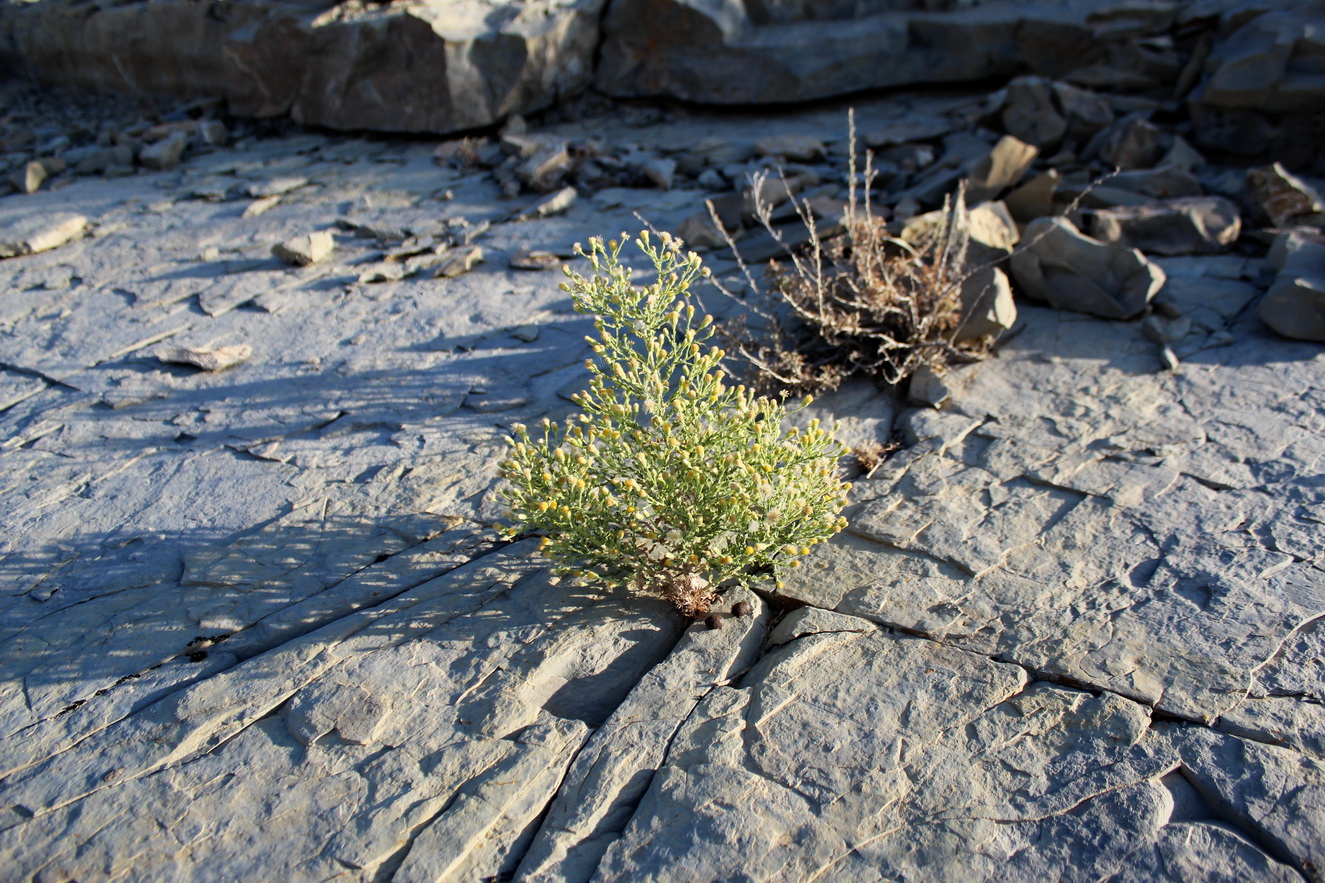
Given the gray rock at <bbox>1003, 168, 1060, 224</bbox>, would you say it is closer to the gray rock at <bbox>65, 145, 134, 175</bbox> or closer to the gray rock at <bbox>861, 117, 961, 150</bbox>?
the gray rock at <bbox>861, 117, 961, 150</bbox>

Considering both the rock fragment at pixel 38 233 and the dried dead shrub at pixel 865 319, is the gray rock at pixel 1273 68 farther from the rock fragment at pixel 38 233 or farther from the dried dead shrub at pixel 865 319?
the rock fragment at pixel 38 233

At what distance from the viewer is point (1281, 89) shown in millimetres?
5734

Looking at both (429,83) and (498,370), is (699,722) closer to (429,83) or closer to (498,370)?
(498,370)

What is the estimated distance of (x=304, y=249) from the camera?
5.53 m

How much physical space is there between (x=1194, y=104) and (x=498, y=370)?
526 centimetres

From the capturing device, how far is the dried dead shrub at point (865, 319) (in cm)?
397

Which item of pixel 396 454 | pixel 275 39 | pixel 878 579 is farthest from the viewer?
pixel 275 39

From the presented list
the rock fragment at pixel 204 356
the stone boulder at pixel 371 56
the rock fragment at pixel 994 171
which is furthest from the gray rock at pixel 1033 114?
the rock fragment at pixel 204 356

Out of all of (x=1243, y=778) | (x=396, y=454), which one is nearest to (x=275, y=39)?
(x=396, y=454)

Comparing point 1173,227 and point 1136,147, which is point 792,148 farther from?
point 1173,227

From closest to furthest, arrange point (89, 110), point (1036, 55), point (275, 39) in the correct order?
point (1036, 55)
point (275, 39)
point (89, 110)

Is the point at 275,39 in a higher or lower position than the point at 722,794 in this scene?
higher

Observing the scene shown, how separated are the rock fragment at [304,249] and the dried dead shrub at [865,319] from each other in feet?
9.18

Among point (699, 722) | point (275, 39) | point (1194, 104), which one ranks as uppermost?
point (275, 39)
